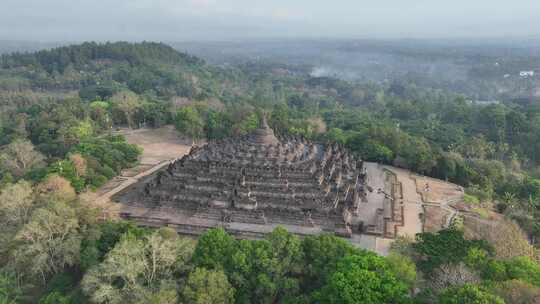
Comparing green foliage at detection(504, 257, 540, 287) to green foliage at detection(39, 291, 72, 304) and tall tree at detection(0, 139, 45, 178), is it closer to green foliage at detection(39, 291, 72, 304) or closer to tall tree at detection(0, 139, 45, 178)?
green foliage at detection(39, 291, 72, 304)

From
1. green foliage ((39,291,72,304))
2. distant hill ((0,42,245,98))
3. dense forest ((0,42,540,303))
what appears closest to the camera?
dense forest ((0,42,540,303))

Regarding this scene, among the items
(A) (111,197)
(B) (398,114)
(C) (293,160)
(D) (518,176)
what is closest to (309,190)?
(C) (293,160)

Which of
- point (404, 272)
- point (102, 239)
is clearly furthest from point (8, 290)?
point (404, 272)

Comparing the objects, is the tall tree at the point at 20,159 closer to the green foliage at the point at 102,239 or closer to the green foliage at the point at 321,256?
the green foliage at the point at 102,239

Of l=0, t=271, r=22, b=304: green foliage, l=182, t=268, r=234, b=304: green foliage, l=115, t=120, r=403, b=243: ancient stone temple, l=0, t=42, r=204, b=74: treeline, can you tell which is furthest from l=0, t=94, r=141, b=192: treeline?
l=0, t=42, r=204, b=74: treeline

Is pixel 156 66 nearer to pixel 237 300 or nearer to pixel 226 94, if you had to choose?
pixel 226 94

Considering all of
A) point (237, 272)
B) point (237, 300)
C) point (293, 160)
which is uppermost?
point (293, 160)
